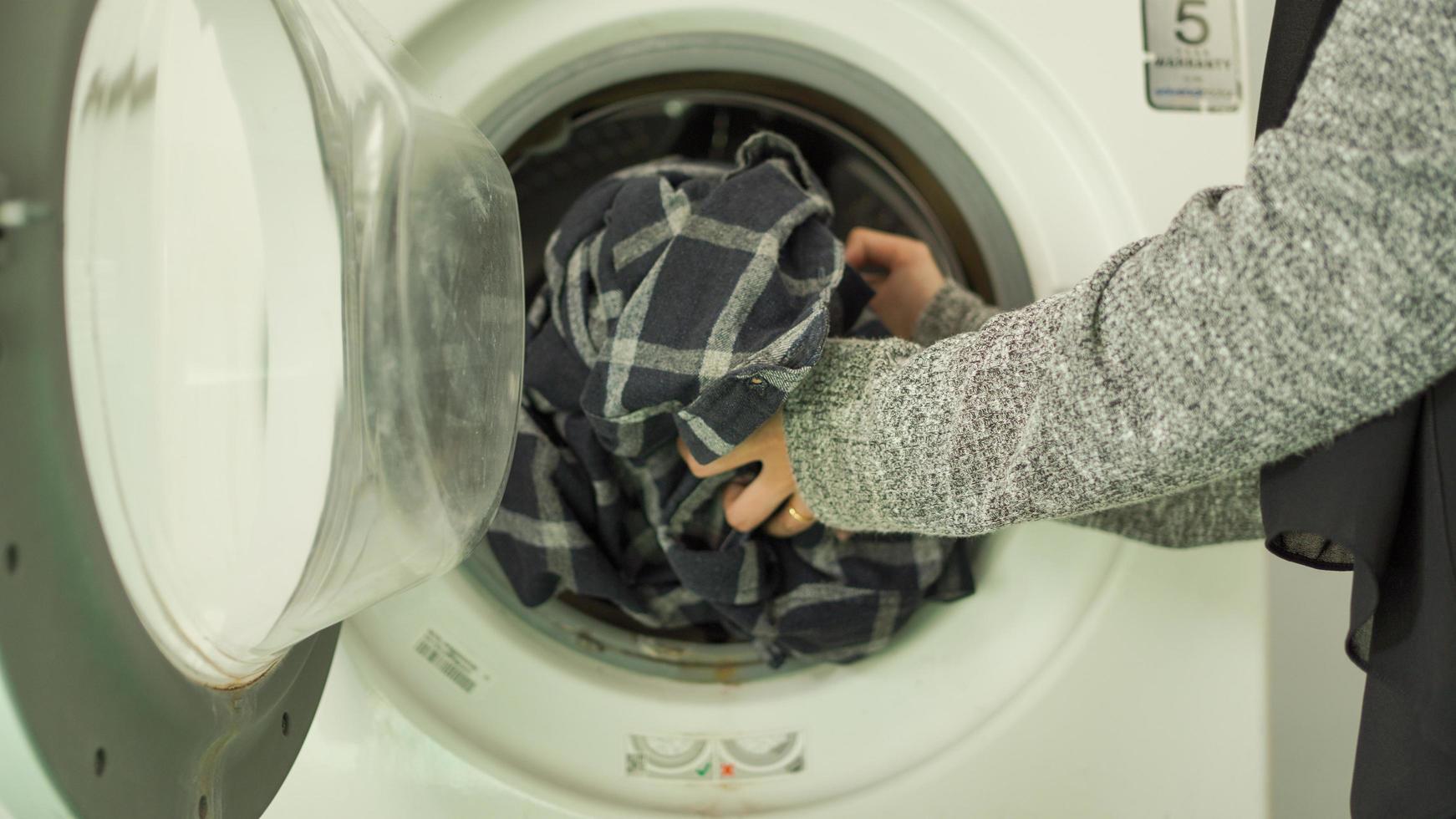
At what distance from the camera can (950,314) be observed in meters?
0.63

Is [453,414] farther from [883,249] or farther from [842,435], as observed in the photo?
[883,249]

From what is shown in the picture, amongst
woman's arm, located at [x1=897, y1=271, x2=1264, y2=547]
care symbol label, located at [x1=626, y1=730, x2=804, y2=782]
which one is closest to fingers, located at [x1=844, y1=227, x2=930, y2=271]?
woman's arm, located at [x1=897, y1=271, x2=1264, y2=547]

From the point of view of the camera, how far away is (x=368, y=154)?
1.17 feet

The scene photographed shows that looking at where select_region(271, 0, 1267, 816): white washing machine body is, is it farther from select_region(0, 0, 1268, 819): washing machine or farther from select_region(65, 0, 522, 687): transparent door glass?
select_region(65, 0, 522, 687): transparent door glass

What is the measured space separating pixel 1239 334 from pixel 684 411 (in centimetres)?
A: 26

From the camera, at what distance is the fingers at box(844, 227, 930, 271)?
0.68 metres

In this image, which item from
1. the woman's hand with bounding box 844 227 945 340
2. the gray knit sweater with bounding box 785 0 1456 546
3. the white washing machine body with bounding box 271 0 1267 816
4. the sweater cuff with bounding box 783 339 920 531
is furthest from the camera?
the woman's hand with bounding box 844 227 945 340

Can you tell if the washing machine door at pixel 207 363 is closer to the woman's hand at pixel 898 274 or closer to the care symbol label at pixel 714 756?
the care symbol label at pixel 714 756

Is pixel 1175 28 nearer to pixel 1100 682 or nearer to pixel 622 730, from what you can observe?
pixel 1100 682

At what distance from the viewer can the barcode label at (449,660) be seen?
1.90 ft

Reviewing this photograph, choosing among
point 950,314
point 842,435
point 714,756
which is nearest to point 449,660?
point 714,756

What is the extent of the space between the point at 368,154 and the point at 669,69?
34 cm

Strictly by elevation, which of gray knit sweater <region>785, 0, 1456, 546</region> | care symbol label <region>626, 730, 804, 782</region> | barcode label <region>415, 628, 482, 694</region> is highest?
gray knit sweater <region>785, 0, 1456, 546</region>

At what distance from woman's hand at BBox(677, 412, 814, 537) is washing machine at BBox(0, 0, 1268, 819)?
123 mm
